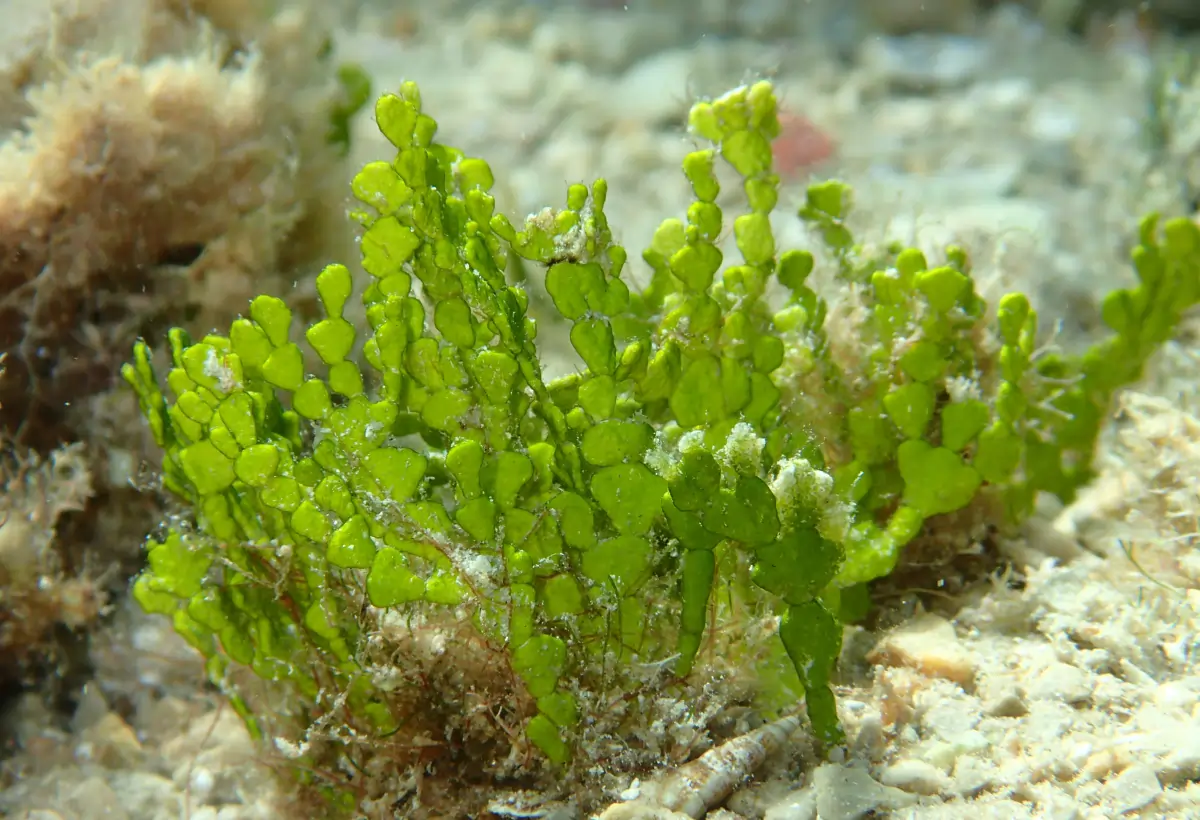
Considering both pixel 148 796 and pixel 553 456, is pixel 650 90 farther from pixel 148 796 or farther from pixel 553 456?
pixel 148 796

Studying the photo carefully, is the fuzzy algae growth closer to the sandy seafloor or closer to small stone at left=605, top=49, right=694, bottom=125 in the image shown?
the sandy seafloor

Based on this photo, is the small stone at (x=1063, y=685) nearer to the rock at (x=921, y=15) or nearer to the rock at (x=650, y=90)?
the rock at (x=650, y=90)

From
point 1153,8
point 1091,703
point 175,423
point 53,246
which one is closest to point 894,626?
point 1091,703

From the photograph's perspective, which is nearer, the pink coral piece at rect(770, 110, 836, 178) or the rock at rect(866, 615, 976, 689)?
the rock at rect(866, 615, 976, 689)

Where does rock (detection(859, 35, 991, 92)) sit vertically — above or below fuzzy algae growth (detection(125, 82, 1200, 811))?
above

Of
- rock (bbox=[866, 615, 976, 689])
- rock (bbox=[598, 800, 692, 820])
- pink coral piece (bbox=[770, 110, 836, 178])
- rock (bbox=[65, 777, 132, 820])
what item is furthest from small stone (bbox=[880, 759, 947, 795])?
pink coral piece (bbox=[770, 110, 836, 178])

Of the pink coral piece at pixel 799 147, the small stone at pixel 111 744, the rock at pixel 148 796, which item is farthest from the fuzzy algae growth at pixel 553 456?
the pink coral piece at pixel 799 147
